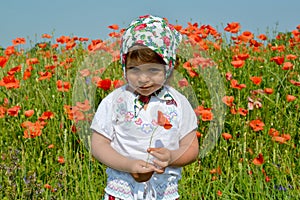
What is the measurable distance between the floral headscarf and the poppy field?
1.7 inches

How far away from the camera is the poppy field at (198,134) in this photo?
1.34 m

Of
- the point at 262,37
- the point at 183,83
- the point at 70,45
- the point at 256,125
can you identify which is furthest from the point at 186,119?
the point at 262,37

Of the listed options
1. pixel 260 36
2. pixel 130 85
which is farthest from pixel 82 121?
pixel 260 36

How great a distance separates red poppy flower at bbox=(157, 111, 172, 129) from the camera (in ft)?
3.75

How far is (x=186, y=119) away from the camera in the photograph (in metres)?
1.32

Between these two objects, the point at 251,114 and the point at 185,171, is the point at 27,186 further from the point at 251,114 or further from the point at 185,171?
the point at 251,114

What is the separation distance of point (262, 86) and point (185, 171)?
3.76 feet

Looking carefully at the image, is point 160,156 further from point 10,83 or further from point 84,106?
point 10,83

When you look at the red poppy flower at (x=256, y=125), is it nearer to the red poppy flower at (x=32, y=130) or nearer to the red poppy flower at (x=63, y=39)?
the red poppy flower at (x=32, y=130)

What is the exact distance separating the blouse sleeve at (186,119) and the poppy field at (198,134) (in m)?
0.04

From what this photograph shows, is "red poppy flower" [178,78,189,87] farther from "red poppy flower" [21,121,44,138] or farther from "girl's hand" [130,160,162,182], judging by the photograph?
"red poppy flower" [21,121,44,138]

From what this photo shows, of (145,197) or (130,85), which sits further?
(145,197)

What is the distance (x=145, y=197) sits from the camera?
1.32 metres

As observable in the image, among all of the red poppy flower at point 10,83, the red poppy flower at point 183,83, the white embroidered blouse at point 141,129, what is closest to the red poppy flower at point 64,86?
the red poppy flower at point 10,83
